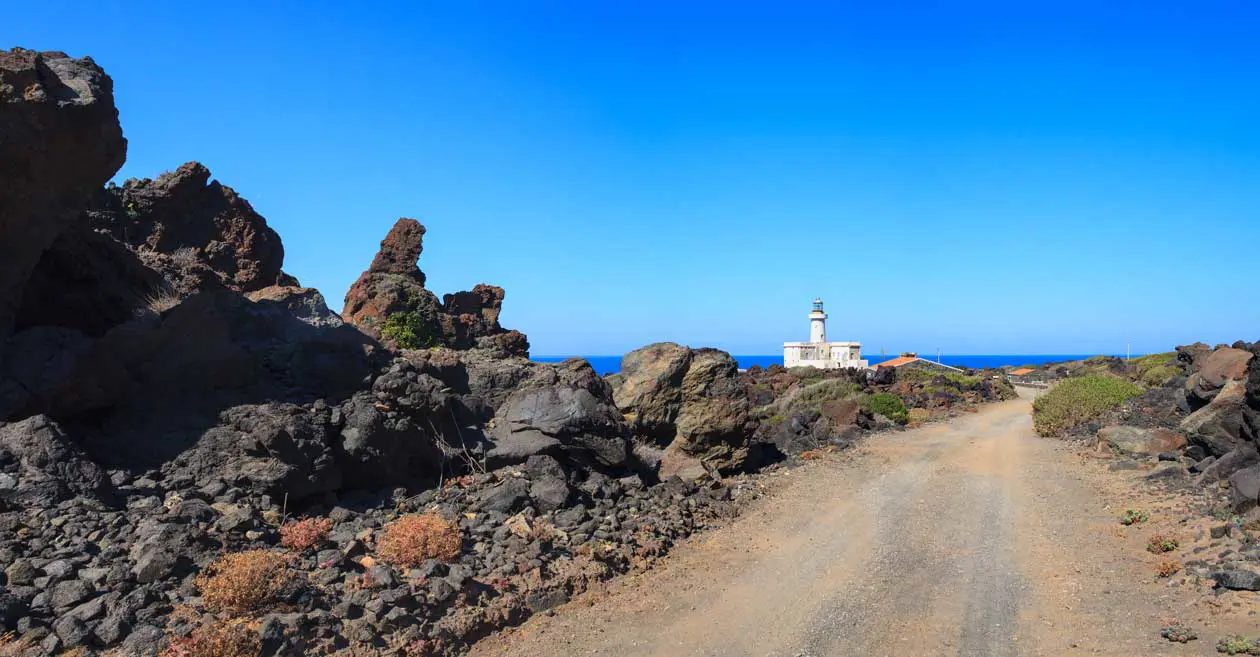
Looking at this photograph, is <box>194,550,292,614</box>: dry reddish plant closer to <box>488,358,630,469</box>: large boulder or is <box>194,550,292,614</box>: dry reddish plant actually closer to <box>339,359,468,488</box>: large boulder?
<box>339,359,468,488</box>: large boulder

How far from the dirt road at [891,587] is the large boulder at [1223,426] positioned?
2.51 meters

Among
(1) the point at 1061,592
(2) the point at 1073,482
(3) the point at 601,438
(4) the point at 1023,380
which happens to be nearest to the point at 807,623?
(1) the point at 1061,592

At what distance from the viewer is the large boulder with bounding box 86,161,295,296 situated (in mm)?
14820

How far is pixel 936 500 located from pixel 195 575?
1450 centimetres

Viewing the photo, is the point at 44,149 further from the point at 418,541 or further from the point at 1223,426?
the point at 1223,426

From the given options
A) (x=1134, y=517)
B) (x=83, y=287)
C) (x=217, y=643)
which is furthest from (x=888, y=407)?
(x=217, y=643)

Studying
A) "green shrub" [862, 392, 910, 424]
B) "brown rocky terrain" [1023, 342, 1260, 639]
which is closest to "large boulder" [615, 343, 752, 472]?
"brown rocky terrain" [1023, 342, 1260, 639]

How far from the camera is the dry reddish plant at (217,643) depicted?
7.32 meters

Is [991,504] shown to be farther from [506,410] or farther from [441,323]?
[441,323]

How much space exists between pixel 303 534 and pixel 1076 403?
93.8 feet

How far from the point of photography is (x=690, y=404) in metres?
20.3

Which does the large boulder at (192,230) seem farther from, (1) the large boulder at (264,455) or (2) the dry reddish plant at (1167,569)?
(2) the dry reddish plant at (1167,569)

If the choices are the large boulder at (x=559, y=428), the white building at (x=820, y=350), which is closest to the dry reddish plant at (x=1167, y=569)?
the large boulder at (x=559, y=428)

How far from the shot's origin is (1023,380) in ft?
A: 199
